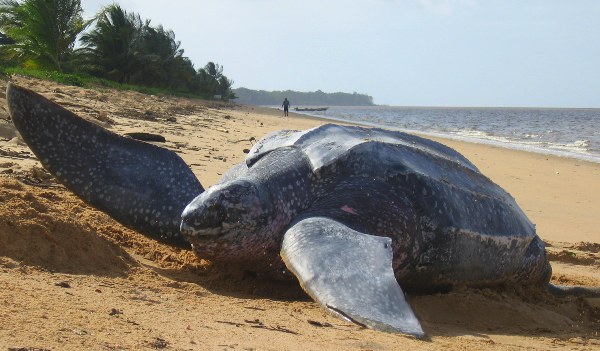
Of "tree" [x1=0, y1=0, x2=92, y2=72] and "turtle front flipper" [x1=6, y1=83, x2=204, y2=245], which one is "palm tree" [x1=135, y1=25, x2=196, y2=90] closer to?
"tree" [x1=0, y1=0, x2=92, y2=72]

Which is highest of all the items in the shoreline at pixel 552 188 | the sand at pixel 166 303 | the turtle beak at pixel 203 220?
the turtle beak at pixel 203 220

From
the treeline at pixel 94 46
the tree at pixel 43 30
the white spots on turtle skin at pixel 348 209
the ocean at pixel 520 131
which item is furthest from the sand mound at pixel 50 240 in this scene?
the tree at pixel 43 30

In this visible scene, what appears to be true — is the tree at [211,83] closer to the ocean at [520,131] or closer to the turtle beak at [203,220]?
the ocean at [520,131]

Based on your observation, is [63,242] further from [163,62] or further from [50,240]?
[163,62]

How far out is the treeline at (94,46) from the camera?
101ft

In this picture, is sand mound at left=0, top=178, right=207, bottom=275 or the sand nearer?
the sand

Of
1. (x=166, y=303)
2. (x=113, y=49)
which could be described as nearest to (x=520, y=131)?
(x=113, y=49)

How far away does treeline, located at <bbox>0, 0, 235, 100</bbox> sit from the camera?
101 feet

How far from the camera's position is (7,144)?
20.0 feet

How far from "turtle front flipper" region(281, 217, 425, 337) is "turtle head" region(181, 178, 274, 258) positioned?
235mm

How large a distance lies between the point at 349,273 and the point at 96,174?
1.94m

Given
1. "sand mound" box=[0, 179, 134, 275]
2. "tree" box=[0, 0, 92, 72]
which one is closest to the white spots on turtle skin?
"sand mound" box=[0, 179, 134, 275]

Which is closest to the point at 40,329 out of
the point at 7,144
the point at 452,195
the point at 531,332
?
the point at 531,332

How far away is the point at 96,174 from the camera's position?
13.1 feet
